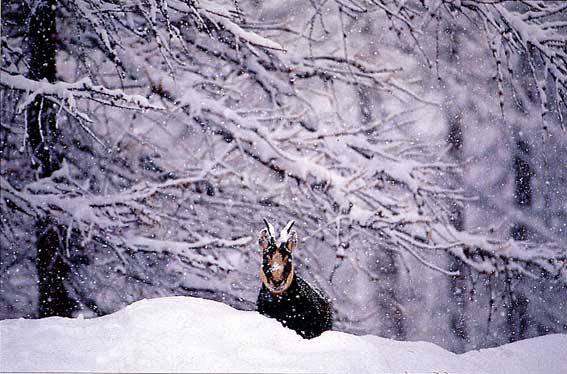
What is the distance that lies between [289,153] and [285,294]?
0.97 meters

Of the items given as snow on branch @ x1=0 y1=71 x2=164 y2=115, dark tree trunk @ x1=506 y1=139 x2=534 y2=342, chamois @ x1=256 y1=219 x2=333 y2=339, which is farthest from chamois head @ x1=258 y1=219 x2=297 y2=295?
dark tree trunk @ x1=506 y1=139 x2=534 y2=342

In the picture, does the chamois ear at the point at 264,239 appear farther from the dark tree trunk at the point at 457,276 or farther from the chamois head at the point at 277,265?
the dark tree trunk at the point at 457,276

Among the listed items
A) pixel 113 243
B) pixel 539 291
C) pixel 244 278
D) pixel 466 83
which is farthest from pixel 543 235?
pixel 113 243

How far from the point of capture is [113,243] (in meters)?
2.69

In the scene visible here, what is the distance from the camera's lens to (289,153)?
263cm

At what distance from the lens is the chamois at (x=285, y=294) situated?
1836 millimetres

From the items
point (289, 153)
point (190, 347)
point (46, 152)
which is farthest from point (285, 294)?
point (46, 152)

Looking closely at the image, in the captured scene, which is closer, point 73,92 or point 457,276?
point 73,92

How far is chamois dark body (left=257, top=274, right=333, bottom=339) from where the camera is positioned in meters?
1.84

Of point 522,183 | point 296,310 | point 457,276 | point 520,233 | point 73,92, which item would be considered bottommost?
point 457,276

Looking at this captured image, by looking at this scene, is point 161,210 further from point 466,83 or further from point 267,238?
point 466,83

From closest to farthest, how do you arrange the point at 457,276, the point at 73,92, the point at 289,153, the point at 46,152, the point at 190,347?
1. the point at 190,347
2. the point at 73,92
3. the point at 289,153
4. the point at 46,152
5. the point at 457,276

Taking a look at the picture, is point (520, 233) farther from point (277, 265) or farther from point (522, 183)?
point (277, 265)

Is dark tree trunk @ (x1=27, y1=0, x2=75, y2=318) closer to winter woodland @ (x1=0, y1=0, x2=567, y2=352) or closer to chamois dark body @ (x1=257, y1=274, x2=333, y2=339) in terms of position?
winter woodland @ (x1=0, y1=0, x2=567, y2=352)
